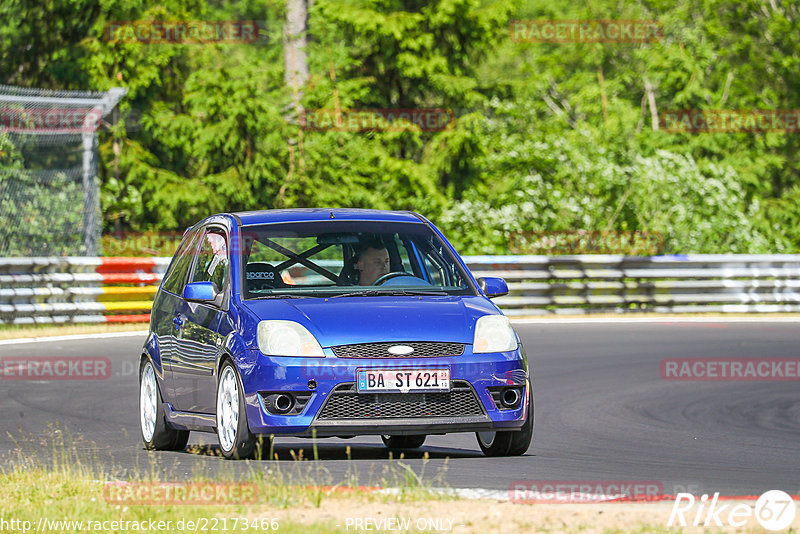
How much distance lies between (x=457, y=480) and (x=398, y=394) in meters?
0.73

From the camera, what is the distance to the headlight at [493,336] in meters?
8.84

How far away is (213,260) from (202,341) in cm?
80

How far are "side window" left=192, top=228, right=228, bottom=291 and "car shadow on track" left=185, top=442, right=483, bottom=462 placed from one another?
1.11 metres

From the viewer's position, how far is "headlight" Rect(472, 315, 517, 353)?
8.84m

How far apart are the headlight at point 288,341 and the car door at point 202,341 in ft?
1.84

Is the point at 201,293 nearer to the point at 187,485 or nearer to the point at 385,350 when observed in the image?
the point at 385,350

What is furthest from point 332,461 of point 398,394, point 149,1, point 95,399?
point 149,1

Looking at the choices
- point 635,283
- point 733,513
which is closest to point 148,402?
point 733,513

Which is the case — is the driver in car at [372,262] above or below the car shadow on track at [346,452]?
above

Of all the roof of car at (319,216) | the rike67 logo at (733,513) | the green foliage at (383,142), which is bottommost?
the green foliage at (383,142)

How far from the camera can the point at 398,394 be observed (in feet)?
28.3

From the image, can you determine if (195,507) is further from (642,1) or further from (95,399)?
(642,1)

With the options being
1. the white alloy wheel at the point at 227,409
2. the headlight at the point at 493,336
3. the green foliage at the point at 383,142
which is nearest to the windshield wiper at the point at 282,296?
the white alloy wheel at the point at 227,409

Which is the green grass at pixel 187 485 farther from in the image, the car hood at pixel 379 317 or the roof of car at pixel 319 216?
the roof of car at pixel 319 216
